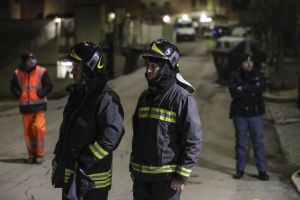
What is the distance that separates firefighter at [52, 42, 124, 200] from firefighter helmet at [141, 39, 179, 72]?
0.40 m

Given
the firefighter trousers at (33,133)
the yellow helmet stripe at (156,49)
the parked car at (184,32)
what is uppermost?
the yellow helmet stripe at (156,49)

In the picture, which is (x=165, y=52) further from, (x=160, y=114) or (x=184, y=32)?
(x=184, y=32)

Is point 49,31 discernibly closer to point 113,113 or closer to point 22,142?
point 22,142

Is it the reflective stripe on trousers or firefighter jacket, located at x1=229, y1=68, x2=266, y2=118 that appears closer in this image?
the reflective stripe on trousers

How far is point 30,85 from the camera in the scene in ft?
31.8

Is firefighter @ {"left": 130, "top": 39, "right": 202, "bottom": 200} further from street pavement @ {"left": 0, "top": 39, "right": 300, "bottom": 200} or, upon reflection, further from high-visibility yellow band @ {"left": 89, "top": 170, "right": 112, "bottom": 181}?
street pavement @ {"left": 0, "top": 39, "right": 300, "bottom": 200}

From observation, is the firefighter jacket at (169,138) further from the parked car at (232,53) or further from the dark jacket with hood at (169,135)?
the parked car at (232,53)

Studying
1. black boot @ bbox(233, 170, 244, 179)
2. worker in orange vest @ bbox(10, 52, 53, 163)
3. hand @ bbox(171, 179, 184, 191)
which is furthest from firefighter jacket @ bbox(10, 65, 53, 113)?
hand @ bbox(171, 179, 184, 191)

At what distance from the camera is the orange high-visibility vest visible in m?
9.65

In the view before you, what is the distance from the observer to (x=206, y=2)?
88.2 m

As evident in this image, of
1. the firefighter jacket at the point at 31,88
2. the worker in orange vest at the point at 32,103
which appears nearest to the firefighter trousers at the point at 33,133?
the worker in orange vest at the point at 32,103

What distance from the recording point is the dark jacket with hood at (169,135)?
4.71 metres

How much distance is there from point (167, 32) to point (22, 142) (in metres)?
32.0

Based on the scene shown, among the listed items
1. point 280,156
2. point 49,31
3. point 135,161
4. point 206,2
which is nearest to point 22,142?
point 280,156
